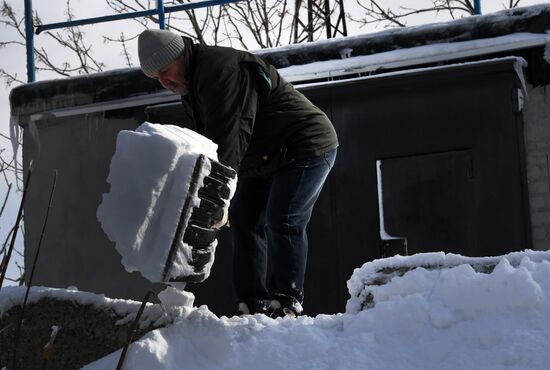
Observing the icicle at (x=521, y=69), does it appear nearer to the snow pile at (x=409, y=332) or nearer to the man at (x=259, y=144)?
the man at (x=259, y=144)

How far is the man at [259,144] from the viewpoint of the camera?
3.26m

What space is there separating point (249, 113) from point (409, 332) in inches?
51.7

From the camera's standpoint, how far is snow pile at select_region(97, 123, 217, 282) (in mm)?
2496

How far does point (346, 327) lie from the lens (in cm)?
237

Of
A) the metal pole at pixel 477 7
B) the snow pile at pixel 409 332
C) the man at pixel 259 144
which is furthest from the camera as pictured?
the metal pole at pixel 477 7

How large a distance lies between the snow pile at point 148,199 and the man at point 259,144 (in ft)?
1.83

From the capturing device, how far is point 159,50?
334 centimetres

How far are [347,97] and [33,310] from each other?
3.38 metres

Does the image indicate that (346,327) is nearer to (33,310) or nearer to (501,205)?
(33,310)

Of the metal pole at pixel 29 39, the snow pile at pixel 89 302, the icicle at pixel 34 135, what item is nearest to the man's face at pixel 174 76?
the snow pile at pixel 89 302

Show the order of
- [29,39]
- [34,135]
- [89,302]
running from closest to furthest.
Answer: [89,302], [34,135], [29,39]

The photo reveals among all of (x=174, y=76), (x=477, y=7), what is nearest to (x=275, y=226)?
(x=174, y=76)

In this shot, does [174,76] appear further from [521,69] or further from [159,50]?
[521,69]

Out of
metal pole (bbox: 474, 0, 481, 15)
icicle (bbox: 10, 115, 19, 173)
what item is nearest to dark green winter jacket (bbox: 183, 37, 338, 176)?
metal pole (bbox: 474, 0, 481, 15)
